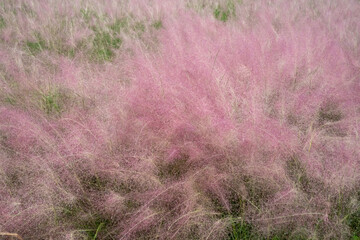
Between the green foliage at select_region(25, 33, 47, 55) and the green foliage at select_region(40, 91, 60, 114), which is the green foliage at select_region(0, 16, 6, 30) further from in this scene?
the green foliage at select_region(40, 91, 60, 114)

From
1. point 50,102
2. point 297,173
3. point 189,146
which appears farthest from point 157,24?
point 297,173

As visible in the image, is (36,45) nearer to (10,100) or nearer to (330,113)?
(10,100)

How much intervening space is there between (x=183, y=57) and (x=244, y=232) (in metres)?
1.17

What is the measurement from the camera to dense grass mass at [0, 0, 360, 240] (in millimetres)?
798

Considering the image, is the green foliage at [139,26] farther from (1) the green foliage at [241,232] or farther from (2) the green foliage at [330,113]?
(1) the green foliage at [241,232]

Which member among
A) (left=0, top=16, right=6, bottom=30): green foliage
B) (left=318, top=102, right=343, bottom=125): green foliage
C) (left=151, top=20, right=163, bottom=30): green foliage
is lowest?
(left=318, top=102, right=343, bottom=125): green foliage

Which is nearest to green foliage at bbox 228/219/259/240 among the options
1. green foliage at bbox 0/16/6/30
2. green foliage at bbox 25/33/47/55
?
green foliage at bbox 25/33/47/55

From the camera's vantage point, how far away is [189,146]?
A: 101cm

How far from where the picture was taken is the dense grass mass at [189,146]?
798 millimetres

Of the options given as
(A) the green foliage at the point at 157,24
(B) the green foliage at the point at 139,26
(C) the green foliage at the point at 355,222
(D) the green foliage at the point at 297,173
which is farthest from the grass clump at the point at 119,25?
(C) the green foliage at the point at 355,222

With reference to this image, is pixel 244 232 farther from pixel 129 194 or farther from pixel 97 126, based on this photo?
pixel 97 126

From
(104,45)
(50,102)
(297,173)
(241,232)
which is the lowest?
(241,232)

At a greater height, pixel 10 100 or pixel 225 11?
pixel 225 11

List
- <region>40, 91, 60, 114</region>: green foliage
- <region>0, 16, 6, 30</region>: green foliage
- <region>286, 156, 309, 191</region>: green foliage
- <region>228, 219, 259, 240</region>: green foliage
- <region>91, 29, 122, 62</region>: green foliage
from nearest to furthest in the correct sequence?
<region>228, 219, 259, 240</region>: green foliage < <region>286, 156, 309, 191</region>: green foliage < <region>40, 91, 60, 114</region>: green foliage < <region>91, 29, 122, 62</region>: green foliage < <region>0, 16, 6, 30</region>: green foliage
